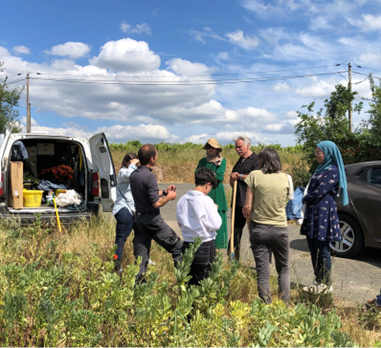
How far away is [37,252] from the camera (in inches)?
186

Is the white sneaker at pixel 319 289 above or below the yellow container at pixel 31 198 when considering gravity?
below

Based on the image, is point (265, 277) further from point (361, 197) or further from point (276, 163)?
point (361, 197)

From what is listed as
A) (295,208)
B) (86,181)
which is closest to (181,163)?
(86,181)

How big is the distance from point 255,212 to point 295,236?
460 centimetres

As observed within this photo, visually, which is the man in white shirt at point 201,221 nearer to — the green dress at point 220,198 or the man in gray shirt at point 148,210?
the man in gray shirt at point 148,210

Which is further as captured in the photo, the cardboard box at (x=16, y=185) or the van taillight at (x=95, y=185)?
the van taillight at (x=95, y=185)

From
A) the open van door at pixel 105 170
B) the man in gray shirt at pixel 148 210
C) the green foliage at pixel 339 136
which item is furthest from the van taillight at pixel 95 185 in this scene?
the green foliage at pixel 339 136

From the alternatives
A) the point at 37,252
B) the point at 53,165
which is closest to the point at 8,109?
the point at 53,165

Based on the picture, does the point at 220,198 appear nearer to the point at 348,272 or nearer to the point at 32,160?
the point at 348,272

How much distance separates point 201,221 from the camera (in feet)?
10.9

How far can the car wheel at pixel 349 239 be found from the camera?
6078 mm

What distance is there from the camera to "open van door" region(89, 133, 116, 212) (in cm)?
655

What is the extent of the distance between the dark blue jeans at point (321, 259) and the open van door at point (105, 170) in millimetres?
3526

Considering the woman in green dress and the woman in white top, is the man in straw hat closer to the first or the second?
the woman in green dress
